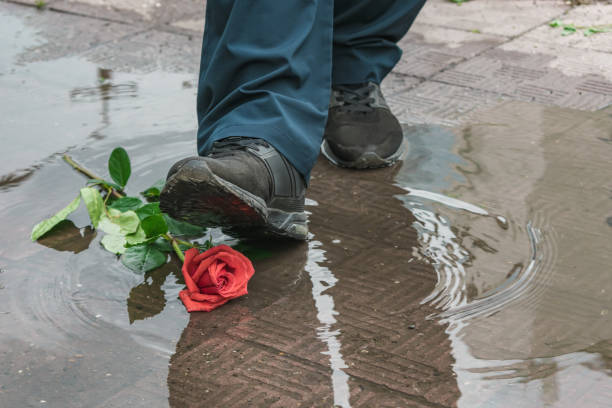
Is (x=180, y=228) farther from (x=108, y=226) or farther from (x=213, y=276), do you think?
(x=213, y=276)

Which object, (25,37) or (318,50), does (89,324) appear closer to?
(318,50)

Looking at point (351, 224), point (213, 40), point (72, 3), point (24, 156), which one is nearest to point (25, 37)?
point (72, 3)

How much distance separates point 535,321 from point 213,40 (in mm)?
1050

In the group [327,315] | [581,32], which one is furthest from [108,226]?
[581,32]

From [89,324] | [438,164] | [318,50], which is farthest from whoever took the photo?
[438,164]

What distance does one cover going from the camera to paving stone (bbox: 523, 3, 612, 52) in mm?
3590

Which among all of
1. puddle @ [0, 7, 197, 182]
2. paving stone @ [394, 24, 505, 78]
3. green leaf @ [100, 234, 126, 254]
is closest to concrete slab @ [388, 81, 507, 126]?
paving stone @ [394, 24, 505, 78]

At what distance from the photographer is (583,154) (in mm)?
2506

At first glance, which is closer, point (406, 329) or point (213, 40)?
point (406, 329)

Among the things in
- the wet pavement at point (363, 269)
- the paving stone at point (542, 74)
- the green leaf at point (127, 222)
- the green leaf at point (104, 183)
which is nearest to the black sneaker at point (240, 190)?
the wet pavement at point (363, 269)

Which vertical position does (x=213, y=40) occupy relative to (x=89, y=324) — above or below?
above

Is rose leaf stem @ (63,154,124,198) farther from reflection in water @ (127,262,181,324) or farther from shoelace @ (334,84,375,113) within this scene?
shoelace @ (334,84,375,113)

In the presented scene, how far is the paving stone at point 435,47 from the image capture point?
3340 millimetres

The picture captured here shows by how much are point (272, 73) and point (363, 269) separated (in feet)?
1.72
